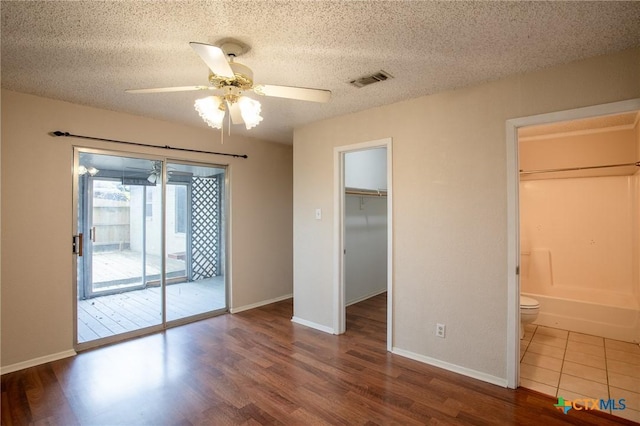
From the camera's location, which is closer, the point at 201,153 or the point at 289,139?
the point at 201,153

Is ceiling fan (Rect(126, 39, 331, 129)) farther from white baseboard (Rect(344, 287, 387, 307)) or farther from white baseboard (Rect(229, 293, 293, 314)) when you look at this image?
white baseboard (Rect(344, 287, 387, 307))

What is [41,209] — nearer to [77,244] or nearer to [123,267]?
[77,244]

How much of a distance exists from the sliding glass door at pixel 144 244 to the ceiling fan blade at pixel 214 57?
231 centimetres

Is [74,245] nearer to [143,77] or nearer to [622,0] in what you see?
[143,77]

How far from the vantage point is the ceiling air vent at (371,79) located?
242cm

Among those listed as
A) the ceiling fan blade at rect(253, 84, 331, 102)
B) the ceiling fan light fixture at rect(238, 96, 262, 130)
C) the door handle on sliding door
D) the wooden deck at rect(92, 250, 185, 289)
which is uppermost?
the ceiling fan blade at rect(253, 84, 331, 102)

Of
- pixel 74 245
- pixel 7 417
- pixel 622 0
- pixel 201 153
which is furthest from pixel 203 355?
pixel 622 0

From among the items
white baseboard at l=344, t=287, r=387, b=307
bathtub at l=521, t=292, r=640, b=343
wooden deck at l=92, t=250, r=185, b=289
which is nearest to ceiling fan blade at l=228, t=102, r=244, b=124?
wooden deck at l=92, t=250, r=185, b=289

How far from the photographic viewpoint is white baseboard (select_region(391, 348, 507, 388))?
2482mm

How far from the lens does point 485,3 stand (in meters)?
1.58

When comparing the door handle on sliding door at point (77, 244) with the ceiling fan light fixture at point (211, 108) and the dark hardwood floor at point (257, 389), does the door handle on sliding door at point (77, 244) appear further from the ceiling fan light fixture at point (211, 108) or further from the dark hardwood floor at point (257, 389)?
the ceiling fan light fixture at point (211, 108)

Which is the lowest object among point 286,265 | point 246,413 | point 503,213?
point 246,413

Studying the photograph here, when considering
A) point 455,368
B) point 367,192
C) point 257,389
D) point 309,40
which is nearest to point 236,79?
point 309,40

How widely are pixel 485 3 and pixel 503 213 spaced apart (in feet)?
4.93
